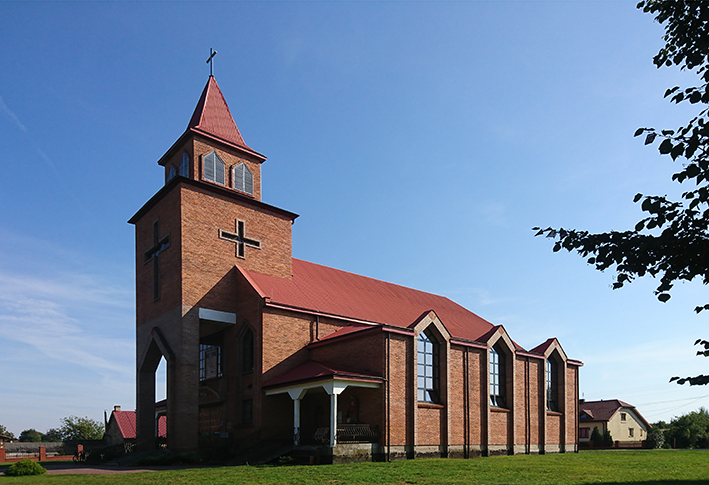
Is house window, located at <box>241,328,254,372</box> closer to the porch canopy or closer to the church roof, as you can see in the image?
the porch canopy

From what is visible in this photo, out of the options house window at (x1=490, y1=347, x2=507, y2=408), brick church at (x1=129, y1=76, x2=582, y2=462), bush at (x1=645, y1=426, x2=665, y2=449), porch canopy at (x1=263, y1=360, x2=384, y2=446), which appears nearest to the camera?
porch canopy at (x1=263, y1=360, x2=384, y2=446)

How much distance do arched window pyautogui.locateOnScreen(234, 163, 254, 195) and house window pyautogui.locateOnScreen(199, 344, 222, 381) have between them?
8947mm

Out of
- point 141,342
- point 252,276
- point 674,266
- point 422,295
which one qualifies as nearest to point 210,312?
point 252,276

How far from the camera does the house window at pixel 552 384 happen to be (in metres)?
35.3

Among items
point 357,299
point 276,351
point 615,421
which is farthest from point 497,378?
point 615,421

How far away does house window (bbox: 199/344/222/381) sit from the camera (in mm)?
30156

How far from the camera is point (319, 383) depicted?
23.2 metres

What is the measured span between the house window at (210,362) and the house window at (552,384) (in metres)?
20.4

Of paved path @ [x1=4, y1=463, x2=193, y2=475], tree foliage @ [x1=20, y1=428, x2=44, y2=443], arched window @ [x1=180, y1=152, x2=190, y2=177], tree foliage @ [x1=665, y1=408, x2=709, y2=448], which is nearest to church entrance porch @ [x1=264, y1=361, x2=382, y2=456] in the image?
paved path @ [x1=4, y1=463, x2=193, y2=475]

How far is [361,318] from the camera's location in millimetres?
31375

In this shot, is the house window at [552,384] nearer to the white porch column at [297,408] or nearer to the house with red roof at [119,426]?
the white porch column at [297,408]

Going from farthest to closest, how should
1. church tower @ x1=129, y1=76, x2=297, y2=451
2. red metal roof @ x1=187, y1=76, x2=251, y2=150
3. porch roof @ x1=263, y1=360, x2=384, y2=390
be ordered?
red metal roof @ x1=187, y1=76, x2=251, y2=150
church tower @ x1=129, y1=76, x2=297, y2=451
porch roof @ x1=263, y1=360, x2=384, y2=390

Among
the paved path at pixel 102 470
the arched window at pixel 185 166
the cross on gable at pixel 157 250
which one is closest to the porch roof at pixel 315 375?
the paved path at pixel 102 470

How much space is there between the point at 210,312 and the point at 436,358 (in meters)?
11.4
